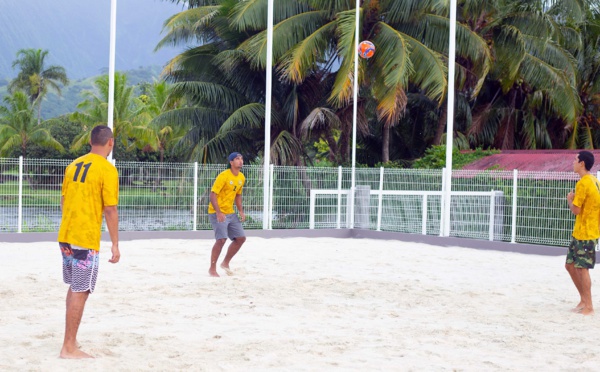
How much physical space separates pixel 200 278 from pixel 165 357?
4334 mm

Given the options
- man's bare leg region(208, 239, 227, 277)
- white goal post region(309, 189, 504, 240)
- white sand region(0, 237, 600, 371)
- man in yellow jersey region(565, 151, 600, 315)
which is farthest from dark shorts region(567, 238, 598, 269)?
white goal post region(309, 189, 504, 240)

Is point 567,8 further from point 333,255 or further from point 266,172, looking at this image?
point 333,255

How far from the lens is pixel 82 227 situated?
225 inches

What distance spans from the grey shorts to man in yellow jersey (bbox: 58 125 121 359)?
4.30 meters

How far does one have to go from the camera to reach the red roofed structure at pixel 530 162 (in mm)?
16688

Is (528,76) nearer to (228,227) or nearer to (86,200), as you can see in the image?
(228,227)

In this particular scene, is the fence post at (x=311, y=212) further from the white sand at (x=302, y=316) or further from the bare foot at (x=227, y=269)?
the bare foot at (x=227, y=269)

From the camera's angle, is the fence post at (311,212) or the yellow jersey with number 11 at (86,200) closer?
the yellow jersey with number 11 at (86,200)

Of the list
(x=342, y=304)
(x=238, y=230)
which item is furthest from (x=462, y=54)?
(x=342, y=304)

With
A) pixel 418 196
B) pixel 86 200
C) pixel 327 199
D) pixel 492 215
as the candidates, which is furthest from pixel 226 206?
pixel 327 199

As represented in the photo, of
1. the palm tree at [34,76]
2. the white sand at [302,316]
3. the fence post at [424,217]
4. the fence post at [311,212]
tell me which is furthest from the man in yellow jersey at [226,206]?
the palm tree at [34,76]

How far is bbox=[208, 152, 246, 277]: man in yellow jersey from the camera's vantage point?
33.0ft

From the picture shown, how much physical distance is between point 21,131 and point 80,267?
136 feet

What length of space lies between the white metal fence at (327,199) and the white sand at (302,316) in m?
2.12
